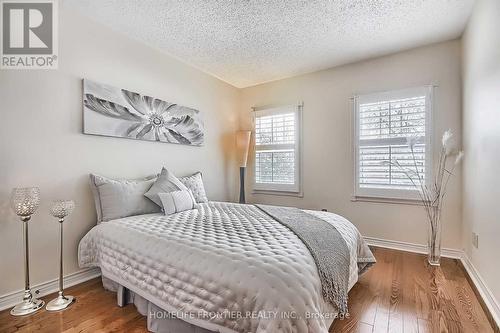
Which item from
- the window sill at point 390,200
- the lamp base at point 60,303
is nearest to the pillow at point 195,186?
the lamp base at point 60,303

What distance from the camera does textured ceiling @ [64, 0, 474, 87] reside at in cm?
220

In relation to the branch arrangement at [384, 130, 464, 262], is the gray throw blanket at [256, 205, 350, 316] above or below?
below

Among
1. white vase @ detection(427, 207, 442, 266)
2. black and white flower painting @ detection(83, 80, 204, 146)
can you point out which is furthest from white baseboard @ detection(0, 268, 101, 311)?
white vase @ detection(427, 207, 442, 266)

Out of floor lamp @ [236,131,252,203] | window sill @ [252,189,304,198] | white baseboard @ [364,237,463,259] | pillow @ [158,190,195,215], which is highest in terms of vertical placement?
floor lamp @ [236,131,252,203]

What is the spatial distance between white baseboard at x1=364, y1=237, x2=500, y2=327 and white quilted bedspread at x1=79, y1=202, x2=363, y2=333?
0.91 metres

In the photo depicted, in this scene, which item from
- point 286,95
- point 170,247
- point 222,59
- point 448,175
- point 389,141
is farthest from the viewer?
point 286,95

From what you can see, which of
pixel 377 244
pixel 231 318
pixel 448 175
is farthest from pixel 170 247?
pixel 448 175

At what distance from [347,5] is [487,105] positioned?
144 centimetres

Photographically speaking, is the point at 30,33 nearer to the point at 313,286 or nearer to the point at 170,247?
the point at 170,247

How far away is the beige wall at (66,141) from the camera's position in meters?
1.89

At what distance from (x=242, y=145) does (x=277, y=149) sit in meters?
0.60

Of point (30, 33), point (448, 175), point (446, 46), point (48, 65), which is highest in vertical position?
point (446, 46)

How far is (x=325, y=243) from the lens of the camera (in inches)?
62.2

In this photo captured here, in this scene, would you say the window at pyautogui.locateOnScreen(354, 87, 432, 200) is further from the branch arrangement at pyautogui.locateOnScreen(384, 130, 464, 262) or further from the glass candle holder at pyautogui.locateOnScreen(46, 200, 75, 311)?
the glass candle holder at pyautogui.locateOnScreen(46, 200, 75, 311)
